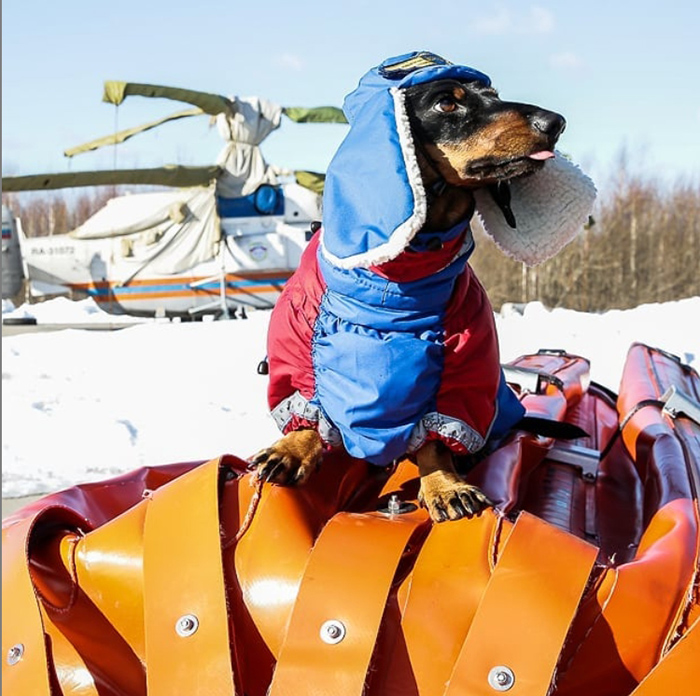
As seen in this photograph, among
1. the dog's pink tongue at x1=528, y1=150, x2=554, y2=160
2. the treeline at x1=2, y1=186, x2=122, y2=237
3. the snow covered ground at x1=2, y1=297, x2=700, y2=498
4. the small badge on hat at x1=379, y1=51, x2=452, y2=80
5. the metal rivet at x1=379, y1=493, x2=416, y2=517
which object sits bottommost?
the treeline at x1=2, y1=186, x2=122, y2=237

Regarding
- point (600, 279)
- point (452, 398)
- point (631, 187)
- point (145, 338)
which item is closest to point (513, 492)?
point (452, 398)

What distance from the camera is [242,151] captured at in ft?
52.3

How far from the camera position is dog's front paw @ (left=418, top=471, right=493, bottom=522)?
5.97ft

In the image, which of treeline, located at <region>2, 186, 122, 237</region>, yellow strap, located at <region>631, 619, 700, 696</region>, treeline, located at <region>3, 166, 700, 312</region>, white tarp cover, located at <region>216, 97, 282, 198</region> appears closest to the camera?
yellow strap, located at <region>631, 619, 700, 696</region>

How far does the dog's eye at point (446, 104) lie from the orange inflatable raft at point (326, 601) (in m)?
0.85

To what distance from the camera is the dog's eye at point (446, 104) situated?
1.94 metres

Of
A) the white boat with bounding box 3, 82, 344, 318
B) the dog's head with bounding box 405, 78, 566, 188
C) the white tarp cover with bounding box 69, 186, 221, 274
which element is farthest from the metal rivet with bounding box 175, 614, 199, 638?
the white tarp cover with bounding box 69, 186, 221, 274

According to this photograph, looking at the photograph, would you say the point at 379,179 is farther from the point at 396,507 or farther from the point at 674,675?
the point at 674,675

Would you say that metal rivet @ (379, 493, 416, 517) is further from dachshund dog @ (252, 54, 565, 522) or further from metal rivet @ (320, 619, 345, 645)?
metal rivet @ (320, 619, 345, 645)

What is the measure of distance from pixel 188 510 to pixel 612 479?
5.25ft

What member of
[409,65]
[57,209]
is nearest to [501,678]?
[409,65]

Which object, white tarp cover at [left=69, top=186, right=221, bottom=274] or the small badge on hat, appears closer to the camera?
the small badge on hat

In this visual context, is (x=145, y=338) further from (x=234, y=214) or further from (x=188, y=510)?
(x=234, y=214)

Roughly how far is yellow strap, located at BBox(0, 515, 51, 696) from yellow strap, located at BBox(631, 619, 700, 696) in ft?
3.39
